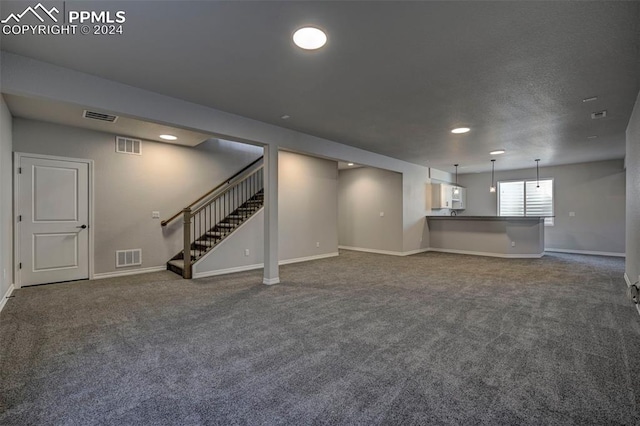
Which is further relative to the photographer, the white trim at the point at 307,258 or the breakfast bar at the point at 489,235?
the breakfast bar at the point at 489,235

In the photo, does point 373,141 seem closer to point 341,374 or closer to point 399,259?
point 399,259

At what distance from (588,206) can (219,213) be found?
9823 mm

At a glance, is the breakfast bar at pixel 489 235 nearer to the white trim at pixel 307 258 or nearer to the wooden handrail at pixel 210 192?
the white trim at pixel 307 258

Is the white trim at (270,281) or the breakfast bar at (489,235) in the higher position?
the breakfast bar at (489,235)

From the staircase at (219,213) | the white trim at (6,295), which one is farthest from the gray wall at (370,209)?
the white trim at (6,295)

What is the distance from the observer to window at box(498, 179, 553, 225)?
29.8 feet

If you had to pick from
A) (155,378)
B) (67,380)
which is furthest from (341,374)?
(67,380)

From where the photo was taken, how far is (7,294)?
406cm

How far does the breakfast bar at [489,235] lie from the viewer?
302 inches

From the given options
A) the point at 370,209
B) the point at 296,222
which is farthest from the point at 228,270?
the point at 370,209

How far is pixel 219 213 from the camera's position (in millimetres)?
6793

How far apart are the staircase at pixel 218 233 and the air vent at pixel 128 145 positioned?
208 cm

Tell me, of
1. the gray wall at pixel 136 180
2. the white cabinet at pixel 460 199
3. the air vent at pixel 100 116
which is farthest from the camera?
the white cabinet at pixel 460 199

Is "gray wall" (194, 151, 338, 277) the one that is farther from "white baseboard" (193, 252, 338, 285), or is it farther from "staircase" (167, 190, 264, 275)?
"staircase" (167, 190, 264, 275)
